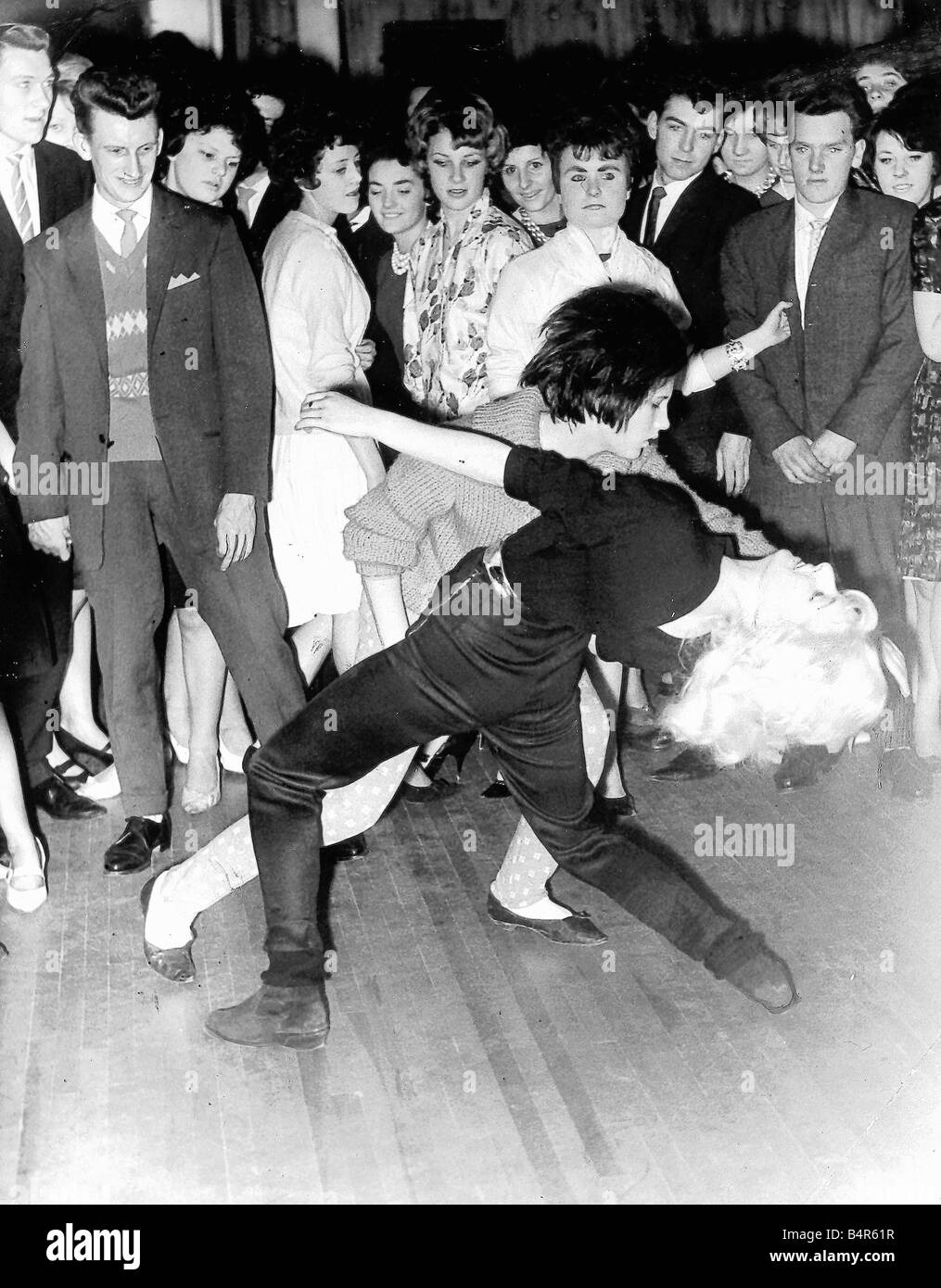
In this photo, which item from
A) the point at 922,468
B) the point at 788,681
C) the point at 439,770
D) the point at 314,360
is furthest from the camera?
the point at 439,770

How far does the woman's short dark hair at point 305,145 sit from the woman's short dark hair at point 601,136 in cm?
59

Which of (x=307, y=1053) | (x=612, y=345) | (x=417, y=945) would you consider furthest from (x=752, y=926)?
(x=612, y=345)

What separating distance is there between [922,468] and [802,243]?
0.73 meters

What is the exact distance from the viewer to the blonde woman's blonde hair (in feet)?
8.49

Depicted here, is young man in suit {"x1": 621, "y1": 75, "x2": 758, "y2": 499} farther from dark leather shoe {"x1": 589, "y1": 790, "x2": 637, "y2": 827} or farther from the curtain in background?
dark leather shoe {"x1": 589, "y1": 790, "x2": 637, "y2": 827}

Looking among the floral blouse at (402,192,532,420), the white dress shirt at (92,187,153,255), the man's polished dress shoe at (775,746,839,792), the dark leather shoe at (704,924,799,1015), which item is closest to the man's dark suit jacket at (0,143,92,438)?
the white dress shirt at (92,187,153,255)

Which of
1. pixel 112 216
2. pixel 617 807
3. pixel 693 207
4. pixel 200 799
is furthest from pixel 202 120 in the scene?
pixel 617 807

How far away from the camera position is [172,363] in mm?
3686

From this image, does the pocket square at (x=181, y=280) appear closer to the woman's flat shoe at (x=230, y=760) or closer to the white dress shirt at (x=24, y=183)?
the white dress shirt at (x=24, y=183)

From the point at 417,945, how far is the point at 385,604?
79 cm

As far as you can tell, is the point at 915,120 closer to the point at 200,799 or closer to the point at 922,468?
the point at 922,468

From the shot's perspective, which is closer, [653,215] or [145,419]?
[145,419]

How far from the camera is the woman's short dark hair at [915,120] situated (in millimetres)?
4207
